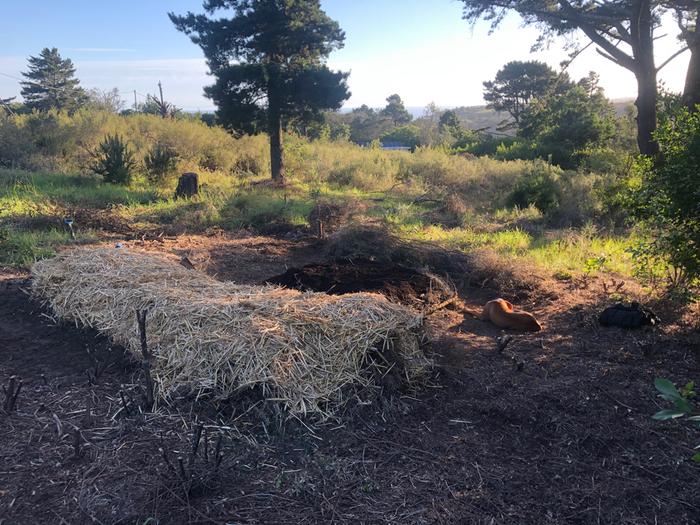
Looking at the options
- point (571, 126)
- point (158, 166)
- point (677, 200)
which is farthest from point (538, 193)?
point (571, 126)

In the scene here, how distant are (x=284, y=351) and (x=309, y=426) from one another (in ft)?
1.50

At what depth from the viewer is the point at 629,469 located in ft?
8.41

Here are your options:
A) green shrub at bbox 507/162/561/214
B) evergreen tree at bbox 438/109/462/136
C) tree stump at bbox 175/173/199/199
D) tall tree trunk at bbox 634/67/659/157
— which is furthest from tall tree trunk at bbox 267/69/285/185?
evergreen tree at bbox 438/109/462/136

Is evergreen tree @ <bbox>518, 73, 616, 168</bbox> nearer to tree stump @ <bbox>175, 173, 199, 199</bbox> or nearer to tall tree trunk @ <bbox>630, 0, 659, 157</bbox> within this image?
tall tree trunk @ <bbox>630, 0, 659, 157</bbox>

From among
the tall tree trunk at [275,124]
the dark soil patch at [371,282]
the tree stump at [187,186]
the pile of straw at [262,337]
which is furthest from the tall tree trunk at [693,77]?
the tall tree trunk at [275,124]

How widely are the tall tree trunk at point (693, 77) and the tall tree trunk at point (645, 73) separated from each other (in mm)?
1045

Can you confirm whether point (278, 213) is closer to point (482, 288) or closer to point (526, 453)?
point (482, 288)

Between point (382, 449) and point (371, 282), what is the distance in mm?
2440

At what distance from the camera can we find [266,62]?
1441 centimetres

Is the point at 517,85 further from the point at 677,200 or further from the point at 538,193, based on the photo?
the point at 677,200

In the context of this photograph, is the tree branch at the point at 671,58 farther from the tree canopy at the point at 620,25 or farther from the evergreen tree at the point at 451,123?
the evergreen tree at the point at 451,123

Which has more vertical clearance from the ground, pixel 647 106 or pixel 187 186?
pixel 647 106

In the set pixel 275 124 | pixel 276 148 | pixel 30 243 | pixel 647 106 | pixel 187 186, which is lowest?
pixel 30 243

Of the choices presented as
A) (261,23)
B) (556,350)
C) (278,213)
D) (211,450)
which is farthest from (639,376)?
(261,23)
